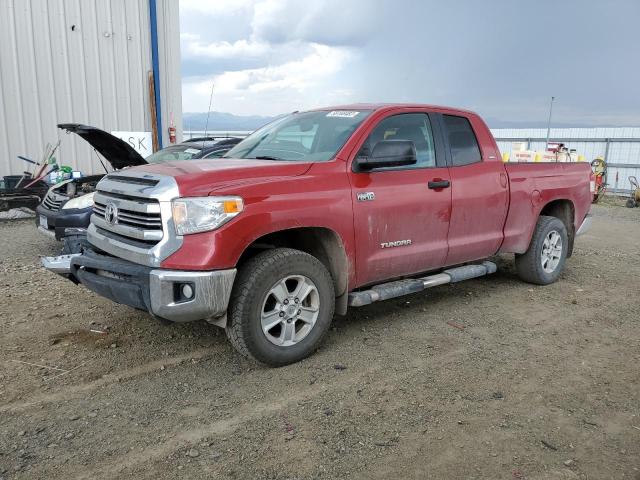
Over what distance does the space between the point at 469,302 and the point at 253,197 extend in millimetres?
2944

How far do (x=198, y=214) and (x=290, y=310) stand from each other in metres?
0.97

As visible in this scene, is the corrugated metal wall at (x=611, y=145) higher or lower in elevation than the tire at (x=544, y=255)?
higher

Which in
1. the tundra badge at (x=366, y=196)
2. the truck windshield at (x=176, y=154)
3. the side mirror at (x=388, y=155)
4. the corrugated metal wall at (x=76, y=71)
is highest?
the corrugated metal wall at (x=76, y=71)

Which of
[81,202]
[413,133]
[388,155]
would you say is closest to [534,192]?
[413,133]

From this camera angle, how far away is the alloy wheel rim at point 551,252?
6.09 m

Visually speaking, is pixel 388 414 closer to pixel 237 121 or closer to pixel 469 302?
pixel 469 302

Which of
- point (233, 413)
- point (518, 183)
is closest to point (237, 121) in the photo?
point (518, 183)

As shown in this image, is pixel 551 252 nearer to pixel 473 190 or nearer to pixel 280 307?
pixel 473 190

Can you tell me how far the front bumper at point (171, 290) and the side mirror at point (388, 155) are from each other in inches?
54.2

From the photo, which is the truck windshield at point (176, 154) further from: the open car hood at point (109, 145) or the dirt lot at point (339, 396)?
the dirt lot at point (339, 396)

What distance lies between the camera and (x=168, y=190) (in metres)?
3.42

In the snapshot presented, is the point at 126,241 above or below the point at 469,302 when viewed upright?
above

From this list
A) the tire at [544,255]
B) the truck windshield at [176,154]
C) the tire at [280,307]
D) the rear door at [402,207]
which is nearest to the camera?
the tire at [280,307]

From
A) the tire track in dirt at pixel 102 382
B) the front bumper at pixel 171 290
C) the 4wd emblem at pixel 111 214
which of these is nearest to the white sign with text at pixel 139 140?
the 4wd emblem at pixel 111 214
